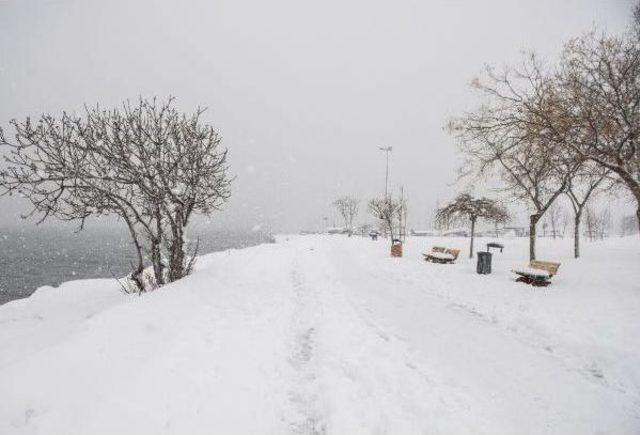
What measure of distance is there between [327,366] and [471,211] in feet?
66.1

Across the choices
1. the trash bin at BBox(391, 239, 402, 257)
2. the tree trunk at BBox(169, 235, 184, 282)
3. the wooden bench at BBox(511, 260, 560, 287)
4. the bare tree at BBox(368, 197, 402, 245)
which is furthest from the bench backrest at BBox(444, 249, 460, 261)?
the tree trunk at BBox(169, 235, 184, 282)

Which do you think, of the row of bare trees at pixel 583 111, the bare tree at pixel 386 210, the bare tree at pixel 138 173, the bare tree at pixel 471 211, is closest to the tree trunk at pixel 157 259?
the bare tree at pixel 138 173

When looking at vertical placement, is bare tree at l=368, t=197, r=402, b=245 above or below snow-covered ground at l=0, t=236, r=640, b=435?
above

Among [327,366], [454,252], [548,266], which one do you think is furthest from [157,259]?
[454,252]

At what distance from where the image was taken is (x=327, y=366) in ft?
19.0

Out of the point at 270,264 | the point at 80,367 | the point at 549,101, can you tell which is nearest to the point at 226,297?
the point at 80,367

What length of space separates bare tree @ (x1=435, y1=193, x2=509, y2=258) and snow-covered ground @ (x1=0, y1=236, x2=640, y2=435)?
40.4 feet

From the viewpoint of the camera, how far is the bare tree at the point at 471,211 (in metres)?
22.8

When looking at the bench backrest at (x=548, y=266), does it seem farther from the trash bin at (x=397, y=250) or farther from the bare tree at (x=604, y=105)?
the trash bin at (x=397, y=250)

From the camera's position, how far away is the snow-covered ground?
4.25 meters

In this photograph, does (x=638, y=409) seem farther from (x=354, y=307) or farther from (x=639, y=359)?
(x=354, y=307)

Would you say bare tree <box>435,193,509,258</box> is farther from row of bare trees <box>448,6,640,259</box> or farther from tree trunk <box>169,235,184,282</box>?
tree trunk <box>169,235,184,282</box>

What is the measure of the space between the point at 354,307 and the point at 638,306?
770 centimetres

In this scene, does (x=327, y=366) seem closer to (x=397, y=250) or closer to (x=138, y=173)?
(x=138, y=173)
